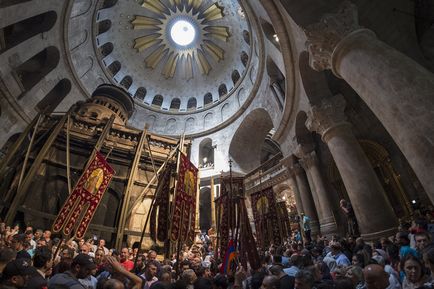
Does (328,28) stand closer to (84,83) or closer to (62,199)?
(62,199)

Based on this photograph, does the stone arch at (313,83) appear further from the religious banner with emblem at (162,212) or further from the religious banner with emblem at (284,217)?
the religious banner with emblem at (162,212)

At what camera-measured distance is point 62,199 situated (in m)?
8.58

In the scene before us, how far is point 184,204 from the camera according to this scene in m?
6.63

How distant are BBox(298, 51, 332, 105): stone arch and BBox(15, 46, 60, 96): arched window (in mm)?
14951

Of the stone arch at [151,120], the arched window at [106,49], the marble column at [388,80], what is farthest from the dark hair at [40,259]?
the arched window at [106,49]

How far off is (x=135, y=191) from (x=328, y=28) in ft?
30.7

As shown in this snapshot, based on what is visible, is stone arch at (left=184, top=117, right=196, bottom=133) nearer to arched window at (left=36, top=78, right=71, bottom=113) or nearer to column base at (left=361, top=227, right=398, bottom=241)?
arched window at (left=36, top=78, right=71, bottom=113)

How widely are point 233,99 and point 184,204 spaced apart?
1509cm

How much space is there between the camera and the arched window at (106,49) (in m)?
20.7

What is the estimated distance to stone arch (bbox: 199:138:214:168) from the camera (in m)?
21.0

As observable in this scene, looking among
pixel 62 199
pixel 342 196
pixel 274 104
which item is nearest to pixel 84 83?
pixel 62 199

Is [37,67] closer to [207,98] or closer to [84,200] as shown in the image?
[84,200]

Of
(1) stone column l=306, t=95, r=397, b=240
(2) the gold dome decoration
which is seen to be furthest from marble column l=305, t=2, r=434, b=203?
(2) the gold dome decoration

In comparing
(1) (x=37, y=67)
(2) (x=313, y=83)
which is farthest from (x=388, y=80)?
(1) (x=37, y=67)
